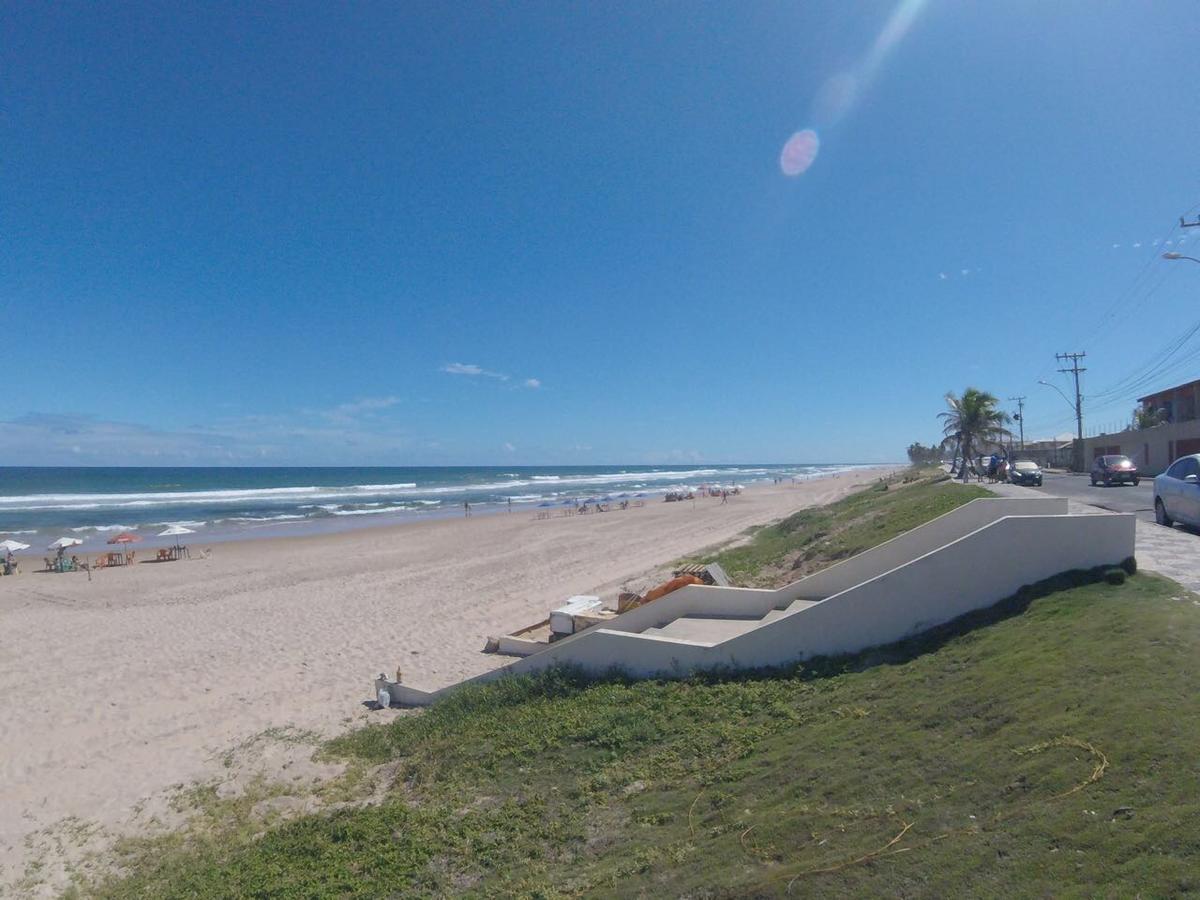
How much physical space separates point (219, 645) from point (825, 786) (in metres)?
12.8

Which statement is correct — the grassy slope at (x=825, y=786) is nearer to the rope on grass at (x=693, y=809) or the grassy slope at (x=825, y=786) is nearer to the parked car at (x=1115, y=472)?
the rope on grass at (x=693, y=809)

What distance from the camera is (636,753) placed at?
6770 mm

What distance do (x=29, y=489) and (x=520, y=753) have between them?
305 ft

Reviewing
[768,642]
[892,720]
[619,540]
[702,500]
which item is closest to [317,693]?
[768,642]

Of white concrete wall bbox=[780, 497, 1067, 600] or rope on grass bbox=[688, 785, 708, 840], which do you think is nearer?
rope on grass bbox=[688, 785, 708, 840]

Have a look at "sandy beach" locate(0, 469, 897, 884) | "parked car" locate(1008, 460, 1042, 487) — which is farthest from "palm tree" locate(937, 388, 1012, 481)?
"sandy beach" locate(0, 469, 897, 884)

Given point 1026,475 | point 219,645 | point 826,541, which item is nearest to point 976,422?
point 1026,475

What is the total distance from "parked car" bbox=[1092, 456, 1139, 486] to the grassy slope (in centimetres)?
2401

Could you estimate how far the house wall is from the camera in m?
32.9

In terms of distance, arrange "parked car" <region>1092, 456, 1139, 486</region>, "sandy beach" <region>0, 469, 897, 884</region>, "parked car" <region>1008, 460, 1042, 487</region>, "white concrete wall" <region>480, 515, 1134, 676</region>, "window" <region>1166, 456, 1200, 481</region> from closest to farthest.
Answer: "white concrete wall" <region>480, 515, 1134, 676</region>
"sandy beach" <region>0, 469, 897, 884</region>
"window" <region>1166, 456, 1200, 481</region>
"parked car" <region>1092, 456, 1139, 486</region>
"parked car" <region>1008, 460, 1042, 487</region>

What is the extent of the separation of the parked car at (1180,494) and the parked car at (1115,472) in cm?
1722

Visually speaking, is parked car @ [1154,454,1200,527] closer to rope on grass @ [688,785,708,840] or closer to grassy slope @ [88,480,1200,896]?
grassy slope @ [88,480,1200,896]

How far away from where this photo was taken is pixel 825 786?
4977mm

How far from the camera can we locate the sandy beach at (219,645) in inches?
340
